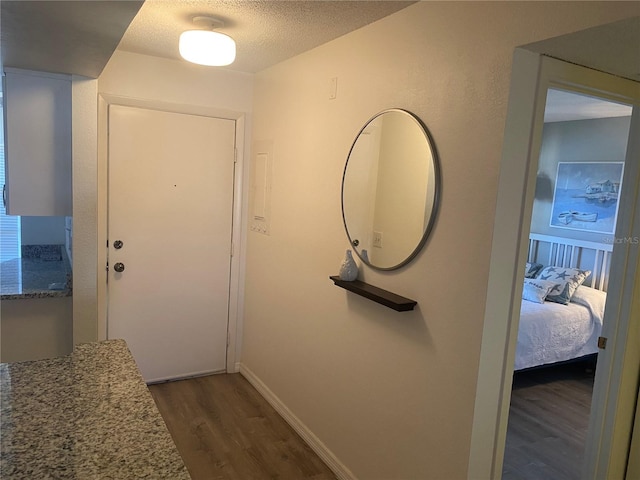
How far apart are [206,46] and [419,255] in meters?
1.41

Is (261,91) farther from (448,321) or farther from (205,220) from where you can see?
(448,321)

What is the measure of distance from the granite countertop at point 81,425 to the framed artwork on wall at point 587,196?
4.15m

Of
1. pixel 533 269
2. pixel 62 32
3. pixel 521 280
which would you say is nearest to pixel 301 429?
pixel 521 280

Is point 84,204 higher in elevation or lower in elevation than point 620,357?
higher

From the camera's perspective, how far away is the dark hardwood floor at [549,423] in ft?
8.66

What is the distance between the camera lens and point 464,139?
1.75 meters

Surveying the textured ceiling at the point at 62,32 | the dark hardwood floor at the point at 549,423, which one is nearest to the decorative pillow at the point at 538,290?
the dark hardwood floor at the point at 549,423

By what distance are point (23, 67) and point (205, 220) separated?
157 centimetres

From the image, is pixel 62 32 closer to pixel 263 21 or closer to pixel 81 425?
pixel 263 21

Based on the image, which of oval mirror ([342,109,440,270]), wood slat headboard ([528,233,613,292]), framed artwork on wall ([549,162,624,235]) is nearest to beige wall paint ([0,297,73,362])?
oval mirror ([342,109,440,270])

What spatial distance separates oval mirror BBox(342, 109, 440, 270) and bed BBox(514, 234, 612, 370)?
169 centimetres

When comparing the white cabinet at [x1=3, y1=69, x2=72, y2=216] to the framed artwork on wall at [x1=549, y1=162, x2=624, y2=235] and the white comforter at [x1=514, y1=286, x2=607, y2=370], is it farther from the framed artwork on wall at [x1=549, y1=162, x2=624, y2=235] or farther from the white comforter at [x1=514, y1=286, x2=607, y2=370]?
the framed artwork on wall at [x1=549, y1=162, x2=624, y2=235]

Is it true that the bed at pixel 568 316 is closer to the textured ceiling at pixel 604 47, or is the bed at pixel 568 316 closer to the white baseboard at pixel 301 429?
the white baseboard at pixel 301 429

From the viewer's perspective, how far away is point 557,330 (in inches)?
142
